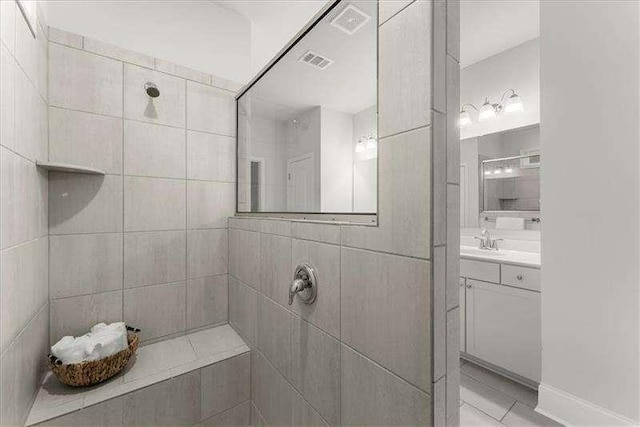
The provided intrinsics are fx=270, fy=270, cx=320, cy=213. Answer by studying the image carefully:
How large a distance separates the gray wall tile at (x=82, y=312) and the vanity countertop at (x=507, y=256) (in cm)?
221

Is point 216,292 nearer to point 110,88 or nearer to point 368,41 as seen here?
point 110,88

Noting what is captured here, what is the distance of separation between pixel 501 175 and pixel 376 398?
7.08 feet

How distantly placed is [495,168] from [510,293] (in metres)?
1.07

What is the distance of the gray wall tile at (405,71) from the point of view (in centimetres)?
63

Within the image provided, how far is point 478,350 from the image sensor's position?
187cm

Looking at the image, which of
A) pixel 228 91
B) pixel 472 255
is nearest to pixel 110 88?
pixel 228 91

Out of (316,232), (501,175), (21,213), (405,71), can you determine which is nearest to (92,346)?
(21,213)

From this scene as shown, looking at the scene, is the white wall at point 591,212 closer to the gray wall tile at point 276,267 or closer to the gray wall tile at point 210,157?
the gray wall tile at point 276,267

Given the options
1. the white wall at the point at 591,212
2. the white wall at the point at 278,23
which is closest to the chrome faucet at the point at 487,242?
the white wall at the point at 591,212

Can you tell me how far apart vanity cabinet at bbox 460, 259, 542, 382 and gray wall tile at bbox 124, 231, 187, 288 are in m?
1.93

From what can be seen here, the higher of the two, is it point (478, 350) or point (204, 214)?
point (204, 214)

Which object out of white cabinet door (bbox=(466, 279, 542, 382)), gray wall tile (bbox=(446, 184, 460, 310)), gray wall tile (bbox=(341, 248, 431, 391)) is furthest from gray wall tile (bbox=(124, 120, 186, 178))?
white cabinet door (bbox=(466, 279, 542, 382))

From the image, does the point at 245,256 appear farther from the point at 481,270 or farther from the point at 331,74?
the point at 481,270

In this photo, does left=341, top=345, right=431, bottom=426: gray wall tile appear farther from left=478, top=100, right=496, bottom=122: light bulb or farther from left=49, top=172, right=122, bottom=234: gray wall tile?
left=478, top=100, right=496, bottom=122: light bulb
